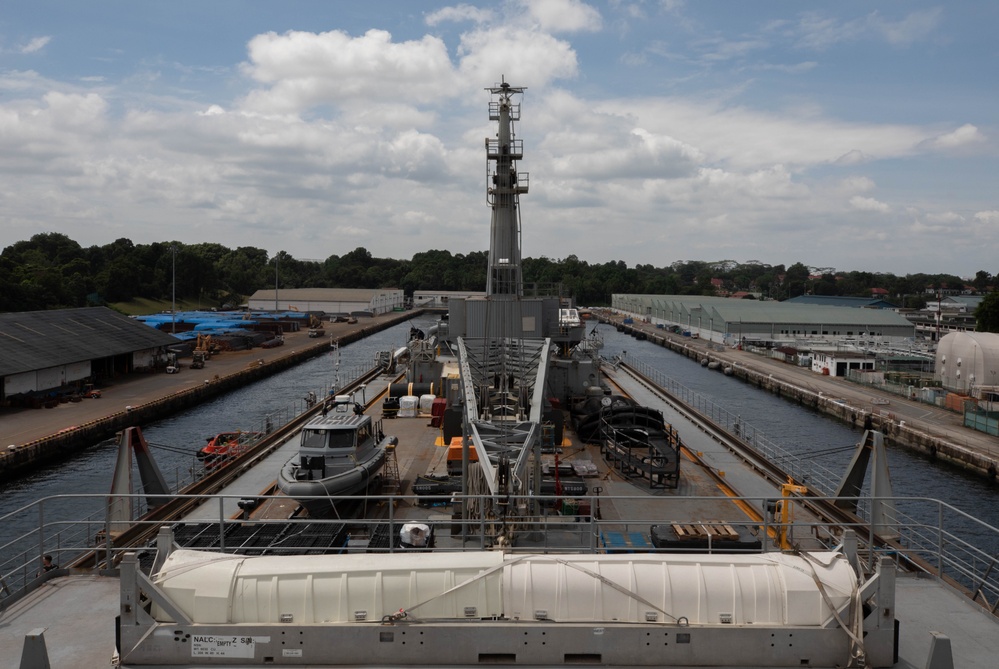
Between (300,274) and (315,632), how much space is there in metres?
184

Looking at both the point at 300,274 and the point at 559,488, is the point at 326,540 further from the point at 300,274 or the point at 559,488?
the point at 300,274

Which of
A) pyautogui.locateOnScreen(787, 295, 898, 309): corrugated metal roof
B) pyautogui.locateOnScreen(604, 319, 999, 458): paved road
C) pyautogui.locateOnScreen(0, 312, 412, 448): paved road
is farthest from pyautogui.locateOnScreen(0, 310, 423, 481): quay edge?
pyautogui.locateOnScreen(787, 295, 898, 309): corrugated metal roof

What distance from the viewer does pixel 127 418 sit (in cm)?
3731

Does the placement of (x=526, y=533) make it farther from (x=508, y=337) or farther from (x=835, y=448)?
(x=835, y=448)

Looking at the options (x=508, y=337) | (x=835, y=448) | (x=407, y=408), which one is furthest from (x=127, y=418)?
(x=835, y=448)

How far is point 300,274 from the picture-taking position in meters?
184

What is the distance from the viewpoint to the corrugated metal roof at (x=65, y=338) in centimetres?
3853

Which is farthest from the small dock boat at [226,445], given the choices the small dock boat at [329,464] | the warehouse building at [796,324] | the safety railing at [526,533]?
the warehouse building at [796,324]

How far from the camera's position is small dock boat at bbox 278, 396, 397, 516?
16.5m

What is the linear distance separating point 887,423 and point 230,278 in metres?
135

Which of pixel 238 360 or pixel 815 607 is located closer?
pixel 815 607

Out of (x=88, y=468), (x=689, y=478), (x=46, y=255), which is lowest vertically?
(x=88, y=468)

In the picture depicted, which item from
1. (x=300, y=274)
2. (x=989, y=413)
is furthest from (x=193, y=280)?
(x=989, y=413)

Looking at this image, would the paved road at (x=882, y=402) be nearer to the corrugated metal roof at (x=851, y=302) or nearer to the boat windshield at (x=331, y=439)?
the boat windshield at (x=331, y=439)
